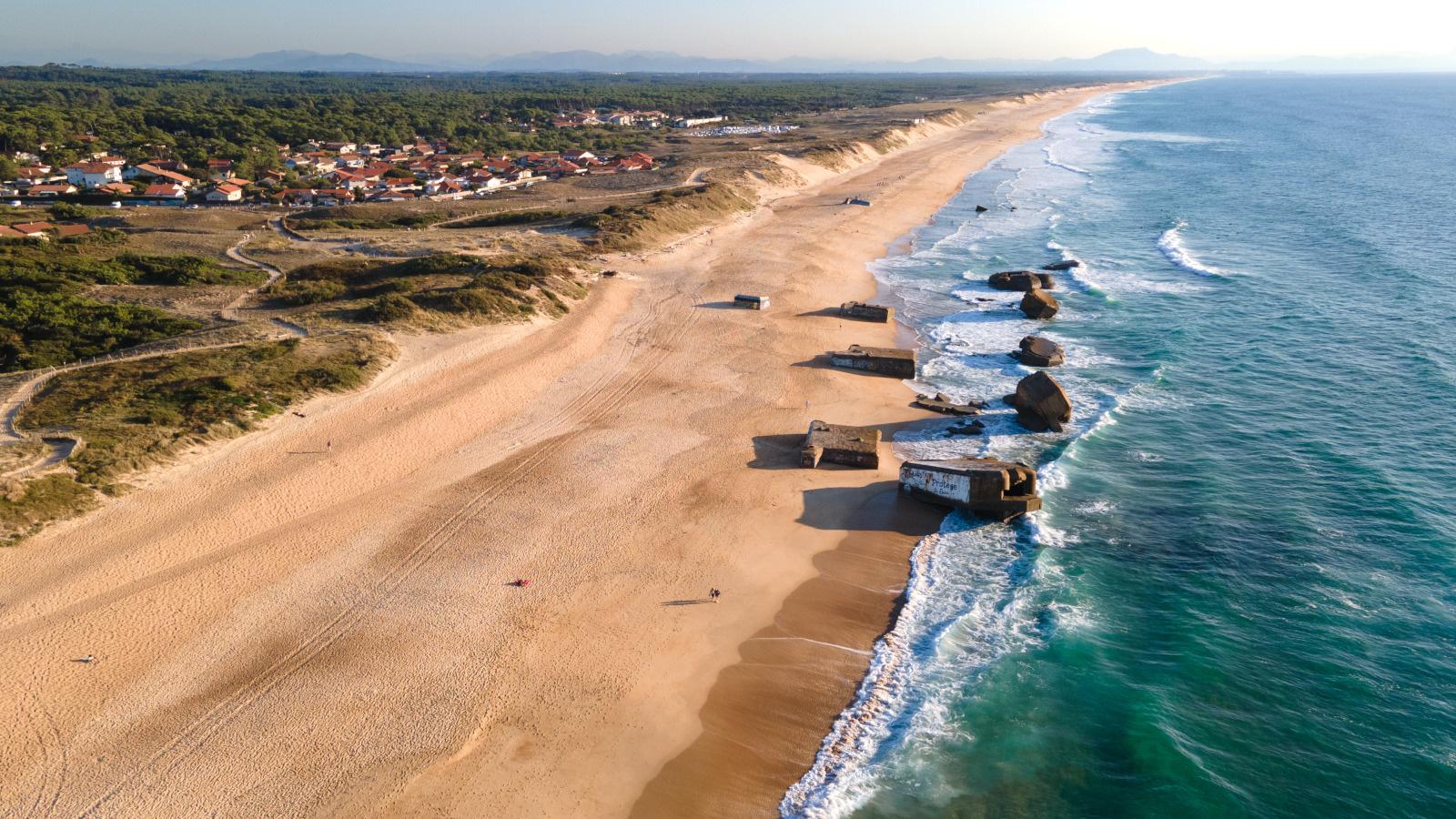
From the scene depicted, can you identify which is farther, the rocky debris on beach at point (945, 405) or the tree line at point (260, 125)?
the tree line at point (260, 125)

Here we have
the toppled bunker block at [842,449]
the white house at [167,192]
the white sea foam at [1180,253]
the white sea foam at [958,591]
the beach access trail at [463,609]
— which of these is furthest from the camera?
the white house at [167,192]

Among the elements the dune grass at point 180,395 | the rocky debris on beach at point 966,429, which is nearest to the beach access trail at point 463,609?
the dune grass at point 180,395

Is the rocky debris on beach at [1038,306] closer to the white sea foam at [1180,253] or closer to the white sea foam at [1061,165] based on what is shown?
the white sea foam at [1180,253]

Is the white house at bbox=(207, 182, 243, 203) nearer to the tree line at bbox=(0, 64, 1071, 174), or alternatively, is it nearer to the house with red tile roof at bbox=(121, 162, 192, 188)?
the house with red tile roof at bbox=(121, 162, 192, 188)

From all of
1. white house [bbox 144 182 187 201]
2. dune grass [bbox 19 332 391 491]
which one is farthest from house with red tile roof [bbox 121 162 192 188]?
dune grass [bbox 19 332 391 491]

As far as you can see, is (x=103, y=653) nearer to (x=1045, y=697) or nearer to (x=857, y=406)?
(x=1045, y=697)

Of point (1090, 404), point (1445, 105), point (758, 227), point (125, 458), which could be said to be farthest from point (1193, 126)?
point (125, 458)
